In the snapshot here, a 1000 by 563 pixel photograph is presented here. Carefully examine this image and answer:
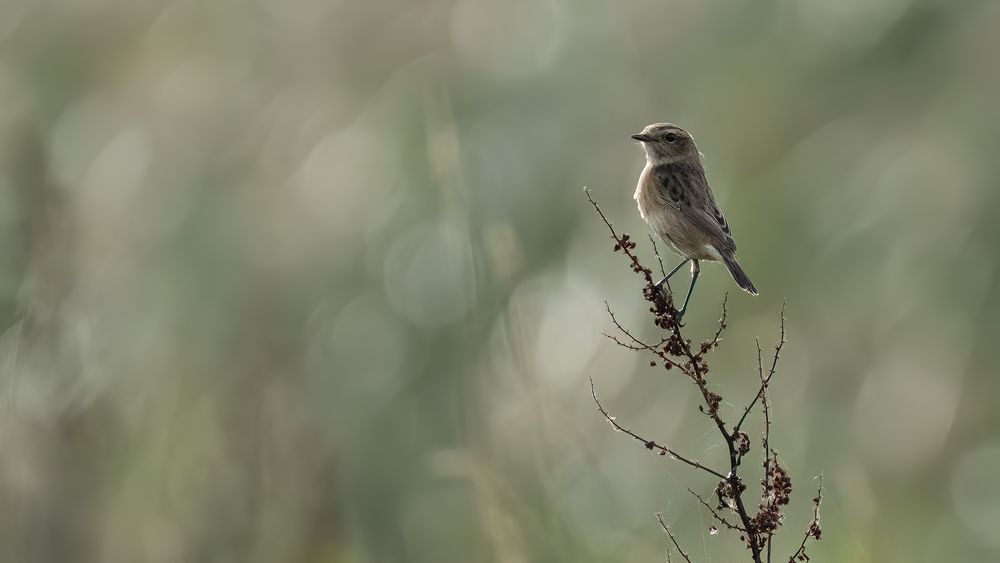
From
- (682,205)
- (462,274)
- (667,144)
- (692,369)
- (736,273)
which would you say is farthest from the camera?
(462,274)

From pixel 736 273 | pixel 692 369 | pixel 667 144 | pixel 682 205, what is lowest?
pixel 692 369

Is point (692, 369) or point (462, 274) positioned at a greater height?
point (462, 274)

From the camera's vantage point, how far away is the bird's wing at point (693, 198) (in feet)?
13.1

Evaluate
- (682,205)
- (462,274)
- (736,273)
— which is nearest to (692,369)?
(736,273)

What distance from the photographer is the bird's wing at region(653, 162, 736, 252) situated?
157 inches

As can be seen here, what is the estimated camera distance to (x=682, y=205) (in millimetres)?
4109

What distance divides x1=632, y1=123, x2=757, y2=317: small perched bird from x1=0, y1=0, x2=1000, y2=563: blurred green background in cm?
79

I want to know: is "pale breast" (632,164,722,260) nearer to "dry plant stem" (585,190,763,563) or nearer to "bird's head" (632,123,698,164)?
"bird's head" (632,123,698,164)

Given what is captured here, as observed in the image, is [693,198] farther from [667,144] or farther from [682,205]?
[667,144]

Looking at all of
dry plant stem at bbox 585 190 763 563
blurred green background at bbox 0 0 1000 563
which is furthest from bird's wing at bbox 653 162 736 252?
dry plant stem at bbox 585 190 763 563

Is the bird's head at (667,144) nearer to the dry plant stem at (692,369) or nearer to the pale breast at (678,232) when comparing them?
the pale breast at (678,232)

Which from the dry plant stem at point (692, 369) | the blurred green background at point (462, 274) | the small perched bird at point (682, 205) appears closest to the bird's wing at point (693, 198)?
the small perched bird at point (682, 205)

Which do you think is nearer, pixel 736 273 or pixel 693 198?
pixel 736 273

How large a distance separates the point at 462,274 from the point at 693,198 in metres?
2.40
